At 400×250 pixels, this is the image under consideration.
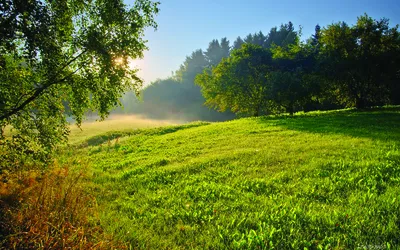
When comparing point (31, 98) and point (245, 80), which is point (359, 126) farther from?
point (245, 80)

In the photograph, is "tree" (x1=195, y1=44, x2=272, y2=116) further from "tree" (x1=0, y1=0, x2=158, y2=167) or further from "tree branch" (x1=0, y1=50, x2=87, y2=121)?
"tree branch" (x1=0, y1=50, x2=87, y2=121)

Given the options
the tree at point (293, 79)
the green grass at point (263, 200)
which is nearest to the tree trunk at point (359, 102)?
the tree at point (293, 79)

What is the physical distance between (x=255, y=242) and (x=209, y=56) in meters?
146

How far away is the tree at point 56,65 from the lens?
306 inches

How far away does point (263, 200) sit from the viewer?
21.5ft

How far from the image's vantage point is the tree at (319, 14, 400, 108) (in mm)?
31094

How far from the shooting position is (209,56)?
143375mm

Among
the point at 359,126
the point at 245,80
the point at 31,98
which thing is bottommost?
the point at 359,126

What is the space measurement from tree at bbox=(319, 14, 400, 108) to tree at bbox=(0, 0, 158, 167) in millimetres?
30639

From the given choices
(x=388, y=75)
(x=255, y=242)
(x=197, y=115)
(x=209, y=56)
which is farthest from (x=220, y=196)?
(x=209, y=56)

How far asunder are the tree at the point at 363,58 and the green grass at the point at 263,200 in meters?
24.3

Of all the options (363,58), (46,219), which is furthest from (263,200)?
(363,58)

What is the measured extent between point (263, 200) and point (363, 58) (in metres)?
34.0

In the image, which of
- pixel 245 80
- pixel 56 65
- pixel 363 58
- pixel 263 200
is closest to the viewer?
pixel 263 200
